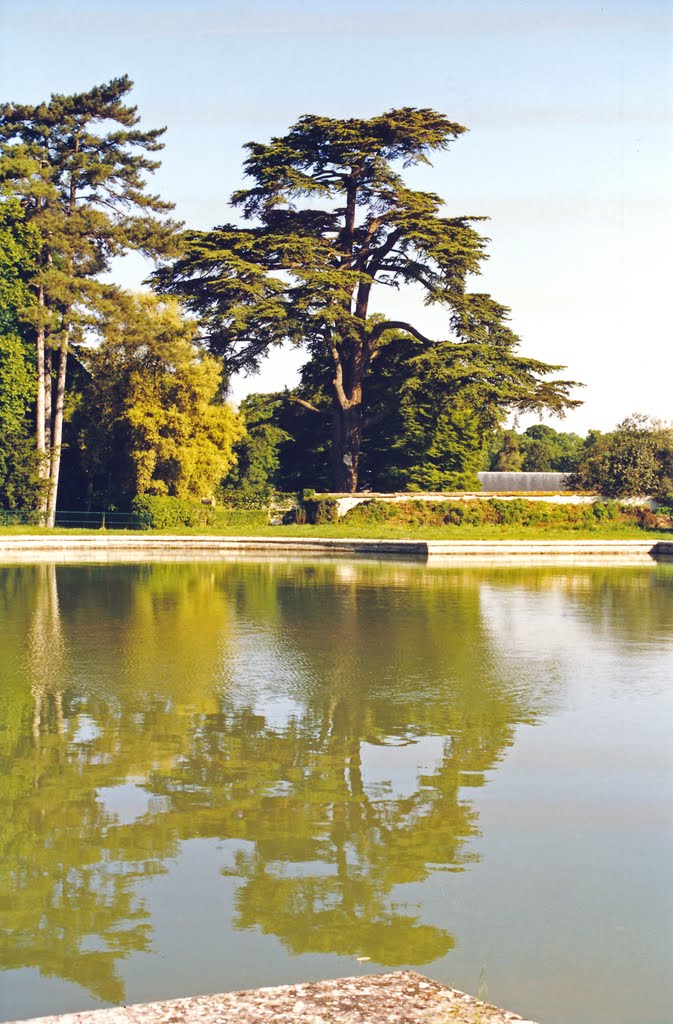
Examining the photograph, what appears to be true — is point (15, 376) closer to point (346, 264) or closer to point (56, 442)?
point (56, 442)

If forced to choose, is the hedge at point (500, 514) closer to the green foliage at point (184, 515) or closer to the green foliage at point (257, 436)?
the green foliage at point (184, 515)

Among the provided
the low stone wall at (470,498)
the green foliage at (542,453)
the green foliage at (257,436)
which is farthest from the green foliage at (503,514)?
the green foliage at (542,453)

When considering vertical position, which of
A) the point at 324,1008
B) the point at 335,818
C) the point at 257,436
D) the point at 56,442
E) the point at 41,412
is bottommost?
the point at 335,818

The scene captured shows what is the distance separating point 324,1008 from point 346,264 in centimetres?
A: 4847

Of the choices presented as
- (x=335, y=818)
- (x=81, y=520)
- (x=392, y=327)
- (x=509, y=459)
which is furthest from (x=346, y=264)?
(x=509, y=459)

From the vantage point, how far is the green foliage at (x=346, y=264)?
157 feet

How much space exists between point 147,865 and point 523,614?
1524 cm

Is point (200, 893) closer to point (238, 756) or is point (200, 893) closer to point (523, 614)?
point (238, 756)

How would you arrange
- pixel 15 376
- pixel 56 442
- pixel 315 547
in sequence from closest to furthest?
pixel 315 547 < pixel 15 376 < pixel 56 442

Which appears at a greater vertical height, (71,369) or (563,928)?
(71,369)

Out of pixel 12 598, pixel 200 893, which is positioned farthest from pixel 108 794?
pixel 12 598

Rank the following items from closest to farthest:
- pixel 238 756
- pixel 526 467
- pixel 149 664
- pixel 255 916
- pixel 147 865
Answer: pixel 255 916 < pixel 147 865 < pixel 238 756 < pixel 149 664 < pixel 526 467

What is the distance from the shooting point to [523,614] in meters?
21.7

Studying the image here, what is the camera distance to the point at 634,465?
5381 cm
